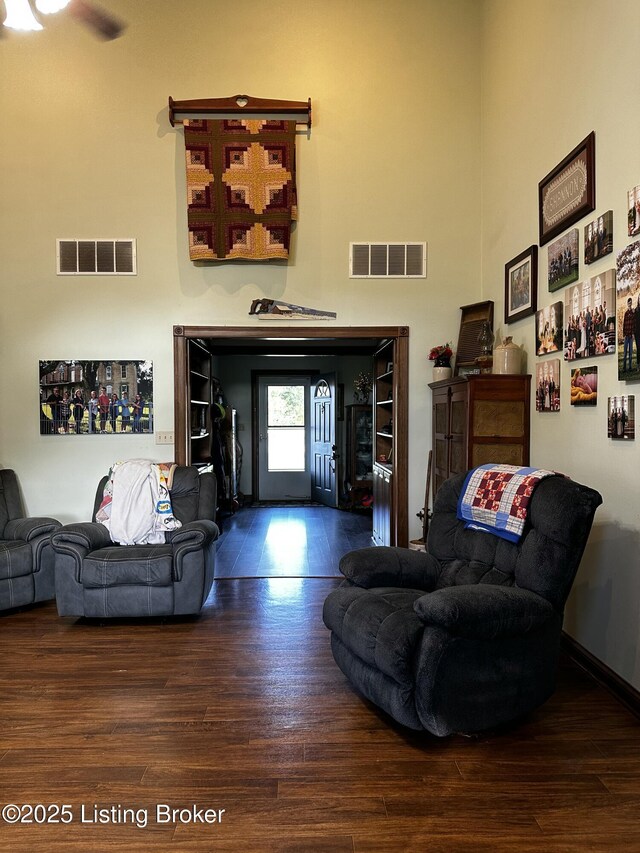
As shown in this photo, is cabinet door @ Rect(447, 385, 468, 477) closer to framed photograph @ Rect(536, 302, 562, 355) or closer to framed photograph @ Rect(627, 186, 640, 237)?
framed photograph @ Rect(536, 302, 562, 355)

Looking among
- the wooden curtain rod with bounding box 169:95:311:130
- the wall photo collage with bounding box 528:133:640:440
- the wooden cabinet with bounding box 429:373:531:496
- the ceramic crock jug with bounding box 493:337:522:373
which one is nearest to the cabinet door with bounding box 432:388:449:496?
the wooden cabinet with bounding box 429:373:531:496

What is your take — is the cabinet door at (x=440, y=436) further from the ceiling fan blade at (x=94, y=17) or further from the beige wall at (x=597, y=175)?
the ceiling fan blade at (x=94, y=17)

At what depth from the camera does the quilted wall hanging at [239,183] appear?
4.62m

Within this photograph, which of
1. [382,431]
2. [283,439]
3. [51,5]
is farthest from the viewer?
[283,439]

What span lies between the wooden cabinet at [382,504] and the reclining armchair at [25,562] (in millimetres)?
2688

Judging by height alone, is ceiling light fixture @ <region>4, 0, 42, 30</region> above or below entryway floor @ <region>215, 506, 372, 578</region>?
above

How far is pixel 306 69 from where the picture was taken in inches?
186

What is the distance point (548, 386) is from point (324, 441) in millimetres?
5396

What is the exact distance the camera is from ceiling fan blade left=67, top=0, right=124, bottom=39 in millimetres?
2677

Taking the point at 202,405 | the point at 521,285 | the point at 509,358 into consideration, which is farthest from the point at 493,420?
the point at 202,405

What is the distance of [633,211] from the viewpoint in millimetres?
Result: 2590

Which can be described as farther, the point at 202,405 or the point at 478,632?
the point at 202,405

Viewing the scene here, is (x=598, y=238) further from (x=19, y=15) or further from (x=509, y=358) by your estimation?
(x=19, y=15)

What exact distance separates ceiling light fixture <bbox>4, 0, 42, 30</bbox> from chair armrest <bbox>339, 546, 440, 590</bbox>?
285cm
